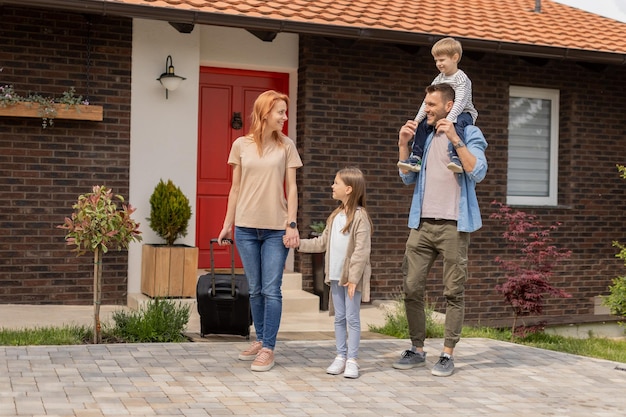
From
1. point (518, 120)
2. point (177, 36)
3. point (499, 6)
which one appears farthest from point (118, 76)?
point (499, 6)

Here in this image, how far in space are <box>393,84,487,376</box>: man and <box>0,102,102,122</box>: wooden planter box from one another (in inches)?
174

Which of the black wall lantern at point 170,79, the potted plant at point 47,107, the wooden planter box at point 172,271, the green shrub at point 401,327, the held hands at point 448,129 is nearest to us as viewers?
the held hands at point 448,129

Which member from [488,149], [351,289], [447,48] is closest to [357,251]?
[351,289]

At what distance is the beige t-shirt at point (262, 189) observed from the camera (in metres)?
6.42

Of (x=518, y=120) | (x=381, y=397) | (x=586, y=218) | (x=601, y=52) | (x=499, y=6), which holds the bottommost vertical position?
(x=381, y=397)

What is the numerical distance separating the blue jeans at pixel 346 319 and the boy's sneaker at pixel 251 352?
0.66 metres

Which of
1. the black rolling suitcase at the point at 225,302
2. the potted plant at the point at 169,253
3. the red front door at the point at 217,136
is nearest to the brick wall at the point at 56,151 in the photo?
the potted plant at the point at 169,253

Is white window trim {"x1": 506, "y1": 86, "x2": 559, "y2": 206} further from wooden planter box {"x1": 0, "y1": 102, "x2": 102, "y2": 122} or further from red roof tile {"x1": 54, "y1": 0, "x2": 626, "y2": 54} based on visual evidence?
wooden planter box {"x1": 0, "y1": 102, "x2": 102, "y2": 122}

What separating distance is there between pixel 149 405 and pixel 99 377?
2.71 ft

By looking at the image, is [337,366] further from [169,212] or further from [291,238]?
[169,212]

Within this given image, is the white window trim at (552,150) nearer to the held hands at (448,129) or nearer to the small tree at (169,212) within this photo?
the small tree at (169,212)

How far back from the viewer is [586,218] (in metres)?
12.9

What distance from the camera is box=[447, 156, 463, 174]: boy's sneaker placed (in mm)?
6320

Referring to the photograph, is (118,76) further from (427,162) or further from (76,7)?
(427,162)
